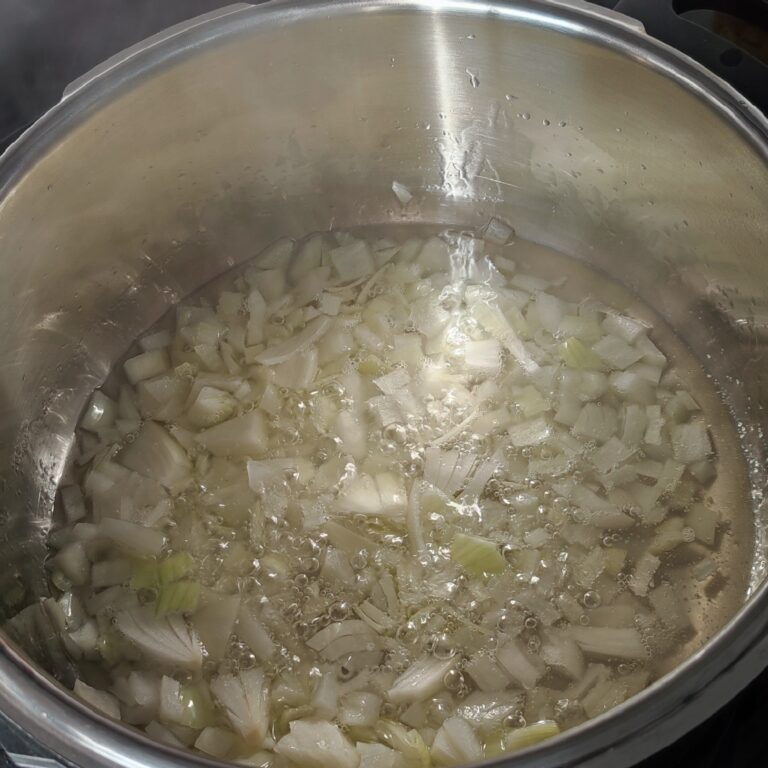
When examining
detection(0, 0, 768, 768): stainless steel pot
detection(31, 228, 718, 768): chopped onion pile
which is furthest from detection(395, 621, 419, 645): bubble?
detection(0, 0, 768, 768): stainless steel pot

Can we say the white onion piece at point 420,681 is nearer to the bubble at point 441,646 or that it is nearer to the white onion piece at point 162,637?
the bubble at point 441,646

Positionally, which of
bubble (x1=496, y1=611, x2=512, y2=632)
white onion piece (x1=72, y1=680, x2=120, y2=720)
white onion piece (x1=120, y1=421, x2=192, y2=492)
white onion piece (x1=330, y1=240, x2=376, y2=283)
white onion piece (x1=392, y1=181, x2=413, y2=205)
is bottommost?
white onion piece (x1=72, y1=680, x2=120, y2=720)

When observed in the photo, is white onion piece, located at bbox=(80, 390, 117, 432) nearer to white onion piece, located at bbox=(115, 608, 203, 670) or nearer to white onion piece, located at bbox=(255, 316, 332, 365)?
white onion piece, located at bbox=(255, 316, 332, 365)

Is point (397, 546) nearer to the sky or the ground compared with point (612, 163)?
nearer to the ground

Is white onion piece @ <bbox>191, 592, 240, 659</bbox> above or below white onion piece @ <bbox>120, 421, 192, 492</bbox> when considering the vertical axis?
below

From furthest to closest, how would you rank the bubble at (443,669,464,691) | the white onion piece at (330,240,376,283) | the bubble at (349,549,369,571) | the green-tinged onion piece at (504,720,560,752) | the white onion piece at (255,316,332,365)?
the white onion piece at (330,240,376,283) < the white onion piece at (255,316,332,365) < the bubble at (349,549,369,571) < the bubble at (443,669,464,691) < the green-tinged onion piece at (504,720,560,752)

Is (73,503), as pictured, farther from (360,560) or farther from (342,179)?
(342,179)

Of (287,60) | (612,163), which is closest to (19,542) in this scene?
(287,60)

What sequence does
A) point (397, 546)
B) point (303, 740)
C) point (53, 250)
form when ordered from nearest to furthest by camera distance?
point (303, 740)
point (397, 546)
point (53, 250)

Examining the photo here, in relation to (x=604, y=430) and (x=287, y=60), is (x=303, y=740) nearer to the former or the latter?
(x=604, y=430)
